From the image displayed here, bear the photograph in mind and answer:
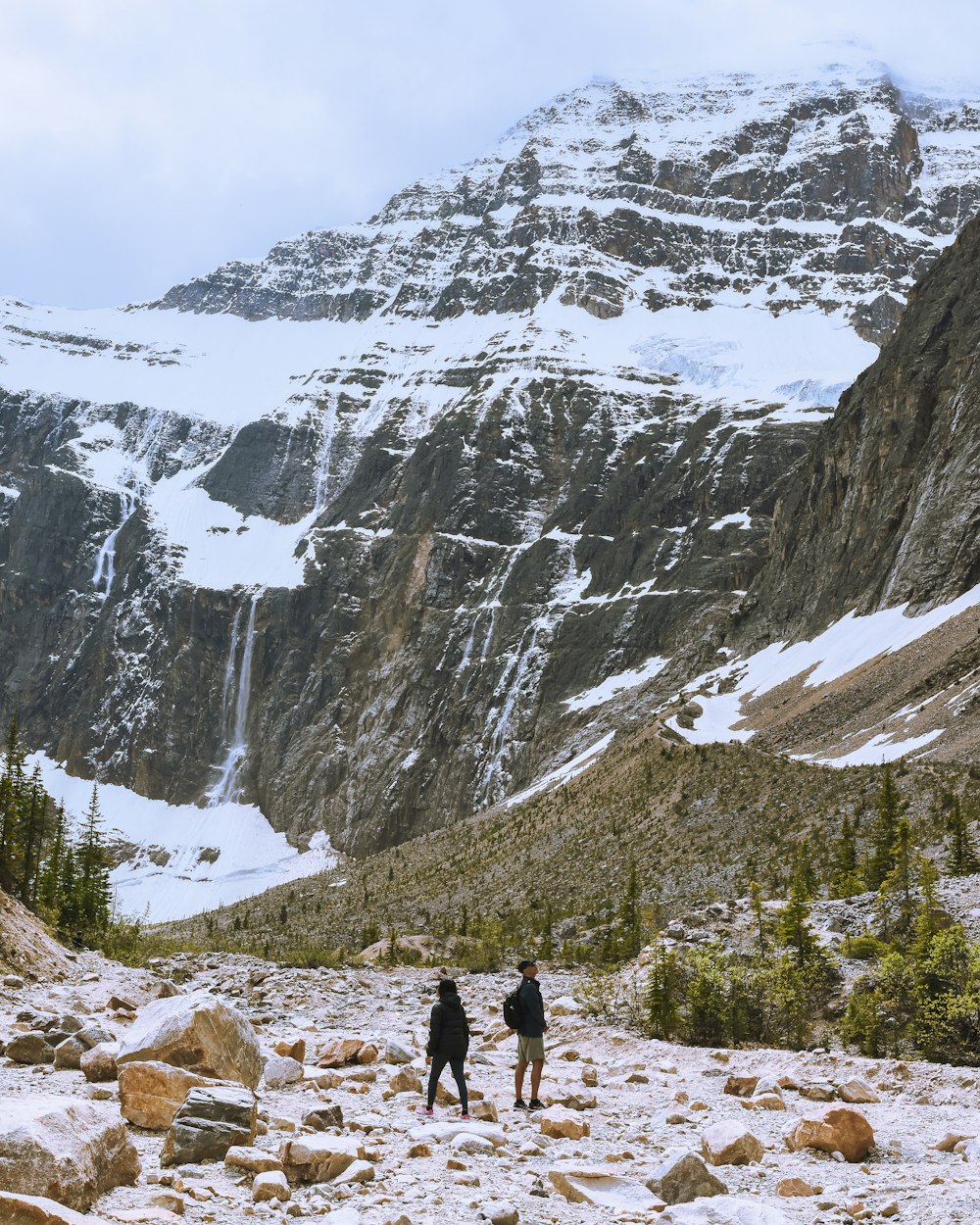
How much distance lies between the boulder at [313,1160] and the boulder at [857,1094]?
5.30 meters

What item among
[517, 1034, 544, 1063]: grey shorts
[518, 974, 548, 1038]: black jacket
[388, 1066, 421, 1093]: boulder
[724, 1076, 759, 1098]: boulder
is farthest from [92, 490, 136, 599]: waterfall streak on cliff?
[724, 1076, 759, 1098]: boulder

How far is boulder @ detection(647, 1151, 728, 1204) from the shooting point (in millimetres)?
7953

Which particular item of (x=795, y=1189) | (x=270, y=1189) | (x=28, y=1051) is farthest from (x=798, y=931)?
(x=270, y=1189)

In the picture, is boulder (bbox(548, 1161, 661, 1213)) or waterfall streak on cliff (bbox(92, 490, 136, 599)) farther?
waterfall streak on cliff (bbox(92, 490, 136, 599))

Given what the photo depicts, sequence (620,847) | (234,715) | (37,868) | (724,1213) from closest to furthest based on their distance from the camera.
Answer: (724,1213), (37,868), (620,847), (234,715)

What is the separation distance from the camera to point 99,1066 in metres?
10.5

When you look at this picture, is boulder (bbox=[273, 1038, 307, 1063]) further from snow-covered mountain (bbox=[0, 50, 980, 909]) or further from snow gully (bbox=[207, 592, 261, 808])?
snow gully (bbox=[207, 592, 261, 808])

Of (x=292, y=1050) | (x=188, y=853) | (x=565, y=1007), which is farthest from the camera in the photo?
(x=188, y=853)

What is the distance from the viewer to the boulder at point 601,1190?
7754 mm

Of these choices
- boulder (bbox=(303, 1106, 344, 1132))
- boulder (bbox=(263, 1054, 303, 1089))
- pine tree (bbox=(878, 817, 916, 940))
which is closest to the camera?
boulder (bbox=(303, 1106, 344, 1132))

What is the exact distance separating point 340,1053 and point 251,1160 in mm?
6071

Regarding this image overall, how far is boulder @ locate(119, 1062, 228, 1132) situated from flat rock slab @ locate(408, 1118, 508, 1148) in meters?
1.86

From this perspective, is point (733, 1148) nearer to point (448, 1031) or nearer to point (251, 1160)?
point (448, 1031)

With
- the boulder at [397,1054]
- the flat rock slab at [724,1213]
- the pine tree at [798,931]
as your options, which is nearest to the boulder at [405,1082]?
the boulder at [397,1054]
